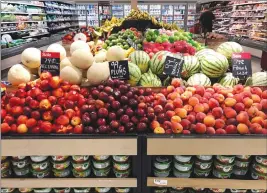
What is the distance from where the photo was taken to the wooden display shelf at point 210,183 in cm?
164

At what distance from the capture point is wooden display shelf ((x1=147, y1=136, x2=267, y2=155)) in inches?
61.2

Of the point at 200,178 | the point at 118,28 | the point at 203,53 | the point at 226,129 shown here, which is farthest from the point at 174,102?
the point at 118,28

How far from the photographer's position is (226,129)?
164 cm

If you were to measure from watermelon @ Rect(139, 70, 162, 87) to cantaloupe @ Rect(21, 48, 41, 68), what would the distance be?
81 cm

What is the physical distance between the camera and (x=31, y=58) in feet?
7.13

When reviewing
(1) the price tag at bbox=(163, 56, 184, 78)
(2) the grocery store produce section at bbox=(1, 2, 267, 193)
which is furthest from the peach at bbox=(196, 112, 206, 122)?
(1) the price tag at bbox=(163, 56, 184, 78)

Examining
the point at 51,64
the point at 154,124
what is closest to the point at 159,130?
the point at 154,124

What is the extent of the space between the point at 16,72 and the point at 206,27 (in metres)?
7.48

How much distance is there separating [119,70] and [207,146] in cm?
79

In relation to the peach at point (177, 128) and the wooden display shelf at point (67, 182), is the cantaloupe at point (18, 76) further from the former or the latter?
the peach at point (177, 128)

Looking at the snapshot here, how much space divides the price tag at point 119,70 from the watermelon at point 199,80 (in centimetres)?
53

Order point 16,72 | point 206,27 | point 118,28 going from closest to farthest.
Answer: point 16,72 → point 118,28 → point 206,27

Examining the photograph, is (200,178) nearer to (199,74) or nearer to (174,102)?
(174,102)

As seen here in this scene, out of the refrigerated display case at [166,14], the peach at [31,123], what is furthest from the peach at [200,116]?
the refrigerated display case at [166,14]
